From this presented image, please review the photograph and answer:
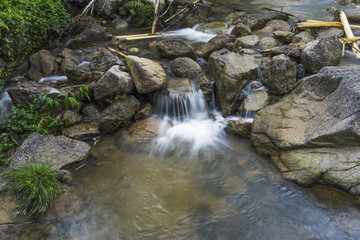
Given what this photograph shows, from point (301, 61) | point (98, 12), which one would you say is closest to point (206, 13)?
point (98, 12)

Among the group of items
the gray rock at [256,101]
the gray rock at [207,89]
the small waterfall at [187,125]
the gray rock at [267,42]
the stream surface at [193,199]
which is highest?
the gray rock at [267,42]

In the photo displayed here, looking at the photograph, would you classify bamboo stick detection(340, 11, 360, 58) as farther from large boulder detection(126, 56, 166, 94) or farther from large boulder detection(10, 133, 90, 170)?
large boulder detection(10, 133, 90, 170)

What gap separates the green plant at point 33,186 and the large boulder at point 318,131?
14.4ft

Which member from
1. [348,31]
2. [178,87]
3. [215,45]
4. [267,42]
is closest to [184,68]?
[178,87]

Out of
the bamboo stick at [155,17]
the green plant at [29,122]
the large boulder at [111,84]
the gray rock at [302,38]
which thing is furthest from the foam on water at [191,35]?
the green plant at [29,122]

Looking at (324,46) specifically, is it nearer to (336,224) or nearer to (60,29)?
(336,224)

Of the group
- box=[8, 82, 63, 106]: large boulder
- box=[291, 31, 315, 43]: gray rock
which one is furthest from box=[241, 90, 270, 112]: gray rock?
box=[8, 82, 63, 106]: large boulder

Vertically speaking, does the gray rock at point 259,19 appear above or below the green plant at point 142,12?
below

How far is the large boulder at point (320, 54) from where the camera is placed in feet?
21.5

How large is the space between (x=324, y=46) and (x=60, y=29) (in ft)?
31.1

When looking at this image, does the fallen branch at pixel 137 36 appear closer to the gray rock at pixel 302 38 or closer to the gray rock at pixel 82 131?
the gray rock at pixel 82 131

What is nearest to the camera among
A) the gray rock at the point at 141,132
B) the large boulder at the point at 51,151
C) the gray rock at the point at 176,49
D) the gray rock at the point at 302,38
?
the large boulder at the point at 51,151

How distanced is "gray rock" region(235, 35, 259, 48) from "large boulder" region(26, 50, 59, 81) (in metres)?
6.51

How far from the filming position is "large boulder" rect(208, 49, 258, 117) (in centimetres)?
655
